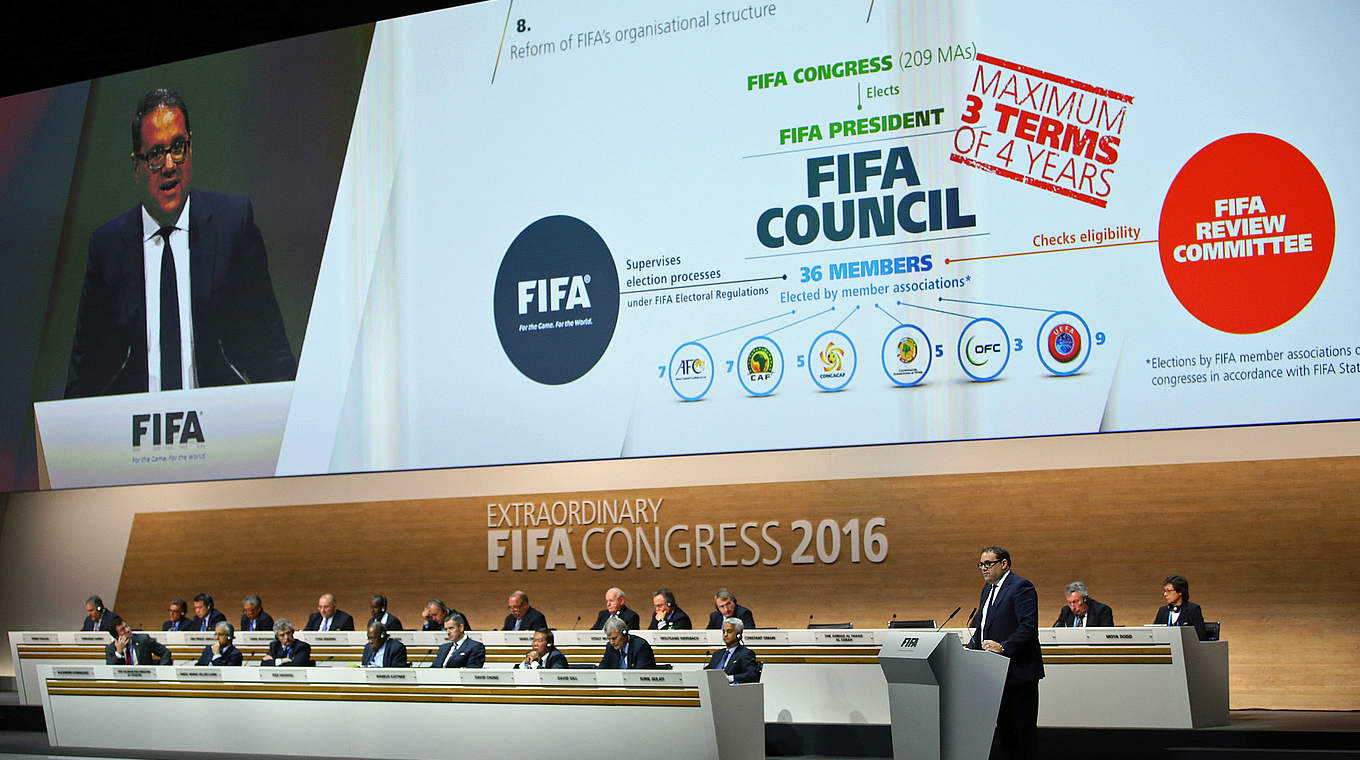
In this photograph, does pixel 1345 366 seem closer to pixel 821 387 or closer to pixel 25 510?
pixel 821 387

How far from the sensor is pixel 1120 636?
7.79 metres

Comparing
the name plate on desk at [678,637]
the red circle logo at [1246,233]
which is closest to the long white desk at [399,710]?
the name plate on desk at [678,637]

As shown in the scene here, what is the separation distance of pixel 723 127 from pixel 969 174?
1.82 metres

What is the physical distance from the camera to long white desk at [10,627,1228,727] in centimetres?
769

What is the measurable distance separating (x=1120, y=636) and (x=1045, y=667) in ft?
1.65

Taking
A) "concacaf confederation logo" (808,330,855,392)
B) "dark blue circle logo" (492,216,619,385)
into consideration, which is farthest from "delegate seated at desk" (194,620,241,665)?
"concacaf confederation logo" (808,330,855,392)

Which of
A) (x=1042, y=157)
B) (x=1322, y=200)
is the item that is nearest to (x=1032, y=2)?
(x=1042, y=157)

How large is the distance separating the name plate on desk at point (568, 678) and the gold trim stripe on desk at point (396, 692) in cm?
3

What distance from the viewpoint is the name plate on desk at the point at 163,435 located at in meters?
11.1

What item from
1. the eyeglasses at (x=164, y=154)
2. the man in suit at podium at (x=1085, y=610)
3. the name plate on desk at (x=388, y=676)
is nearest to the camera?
the name plate on desk at (x=388, y=676)

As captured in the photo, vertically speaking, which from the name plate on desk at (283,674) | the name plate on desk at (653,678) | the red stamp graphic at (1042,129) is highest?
the red stamp graphic at (1042,129)

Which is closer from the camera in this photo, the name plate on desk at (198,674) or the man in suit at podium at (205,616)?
the name plate on desk at (198,674)

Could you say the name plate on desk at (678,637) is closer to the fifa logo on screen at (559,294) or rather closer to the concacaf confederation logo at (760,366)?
the concacaf confederation logo at (760,366)

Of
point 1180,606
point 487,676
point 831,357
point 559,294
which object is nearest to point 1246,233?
point 1180,606
